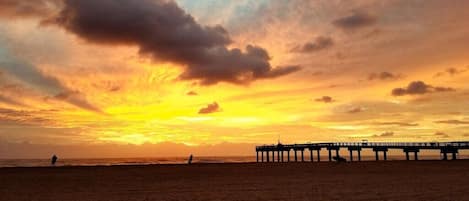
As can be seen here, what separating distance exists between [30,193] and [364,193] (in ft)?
48.3

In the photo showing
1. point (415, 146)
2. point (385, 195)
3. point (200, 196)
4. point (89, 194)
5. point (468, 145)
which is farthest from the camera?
point (415, 146)

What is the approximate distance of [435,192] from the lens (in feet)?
56.3

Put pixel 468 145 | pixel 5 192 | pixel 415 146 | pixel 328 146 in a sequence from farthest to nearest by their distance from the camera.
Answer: pixel 328 146, pixel 415 146, pixel 468 145, pixel 5 192

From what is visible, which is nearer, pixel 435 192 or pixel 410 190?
pixel 435 192

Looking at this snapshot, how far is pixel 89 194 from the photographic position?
19266 millimetres

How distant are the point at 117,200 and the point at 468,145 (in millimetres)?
56905

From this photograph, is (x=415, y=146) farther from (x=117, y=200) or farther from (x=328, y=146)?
(x=117, y=200)

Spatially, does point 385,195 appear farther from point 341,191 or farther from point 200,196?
point 200,196

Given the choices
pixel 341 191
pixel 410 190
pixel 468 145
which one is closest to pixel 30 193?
pixel 341 191

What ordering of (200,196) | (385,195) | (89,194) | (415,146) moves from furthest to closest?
(415,146), (89,194), (200,196), (385,195)

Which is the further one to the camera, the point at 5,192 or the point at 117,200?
the point at 5,192

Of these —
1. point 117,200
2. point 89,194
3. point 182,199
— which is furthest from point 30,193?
point 182,199

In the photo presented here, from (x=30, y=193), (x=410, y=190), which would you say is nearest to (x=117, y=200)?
(x=30, y=193)

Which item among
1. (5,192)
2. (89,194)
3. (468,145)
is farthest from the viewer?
(468,145)
